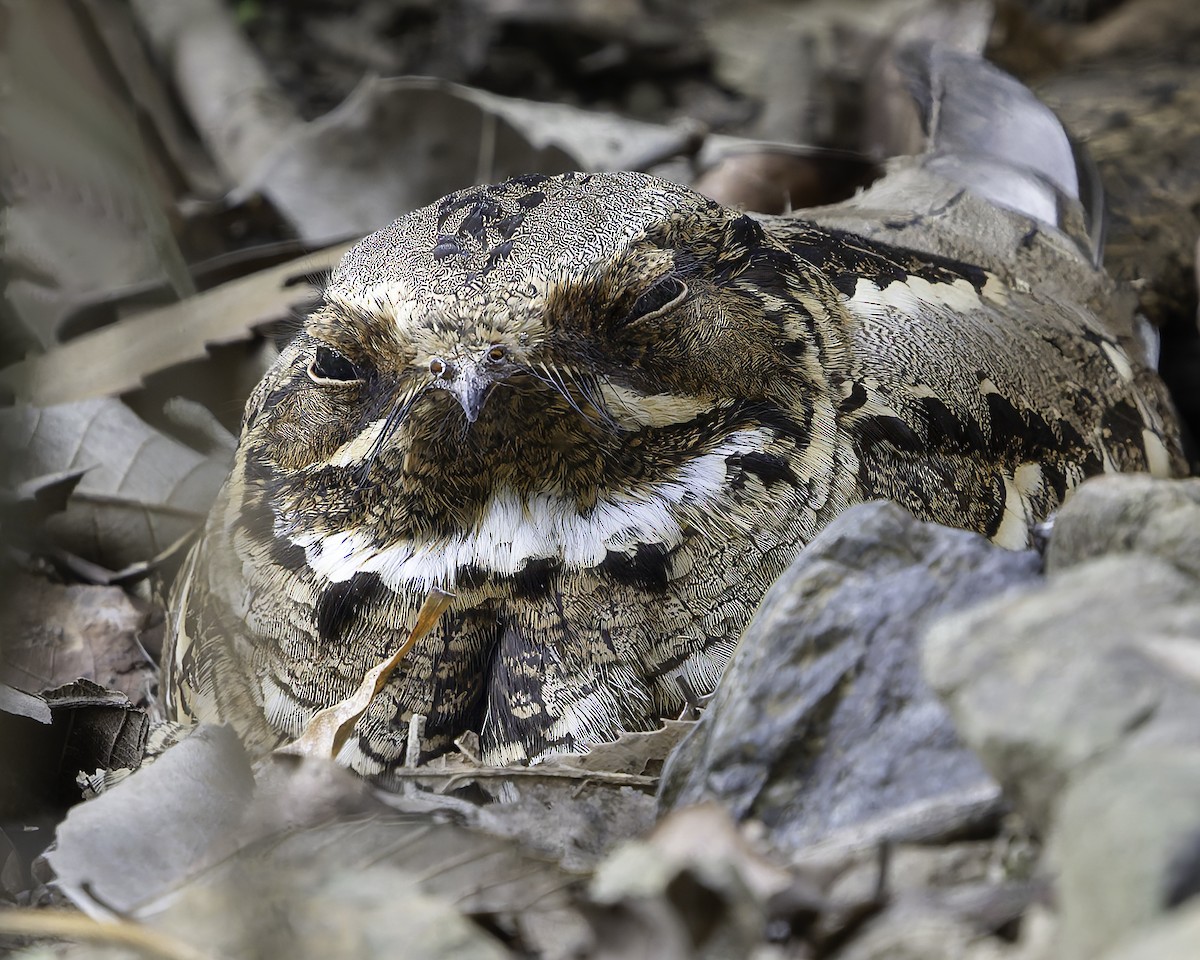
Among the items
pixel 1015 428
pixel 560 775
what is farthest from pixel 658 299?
pixel 1015 428

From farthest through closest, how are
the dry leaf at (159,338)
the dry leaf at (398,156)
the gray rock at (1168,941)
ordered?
1. the dry leaf at (398,156)
2. the dry leaf at (159,338)
3. the gray rock at (1168,941)

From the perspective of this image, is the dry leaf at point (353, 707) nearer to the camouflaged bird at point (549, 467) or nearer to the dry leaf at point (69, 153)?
the camouflaged bird at point (549, 467)

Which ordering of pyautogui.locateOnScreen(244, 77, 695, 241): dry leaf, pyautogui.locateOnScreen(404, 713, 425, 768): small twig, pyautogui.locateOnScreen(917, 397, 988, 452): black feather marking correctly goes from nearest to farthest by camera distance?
pyautogui.locateOnScreen(404, 713, 425, 768): small twig, pyautogui.locateOnScreen(917, 397, 988, 452): black feather marking, pyautogui.locateOnScreen(244, 77, 695, 241): dry leaf

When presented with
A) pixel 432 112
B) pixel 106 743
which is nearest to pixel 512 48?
pixel 432 112

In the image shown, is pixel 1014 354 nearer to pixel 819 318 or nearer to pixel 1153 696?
pixel 819 318

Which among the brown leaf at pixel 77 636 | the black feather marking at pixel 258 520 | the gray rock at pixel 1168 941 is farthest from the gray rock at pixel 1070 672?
the brown leaf at pixel 77 636

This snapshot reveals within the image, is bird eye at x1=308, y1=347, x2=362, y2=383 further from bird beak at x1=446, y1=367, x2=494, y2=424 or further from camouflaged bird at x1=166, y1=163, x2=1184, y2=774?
bird beak at x1=446, y1=367, x2=494, y2=424

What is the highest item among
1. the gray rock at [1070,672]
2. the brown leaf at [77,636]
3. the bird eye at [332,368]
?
the gray rock at [1070,672]

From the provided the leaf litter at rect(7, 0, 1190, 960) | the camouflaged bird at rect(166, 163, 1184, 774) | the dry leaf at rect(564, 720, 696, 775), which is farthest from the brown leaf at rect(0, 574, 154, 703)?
the dry leaf at rect(564, 720, 696, 775)
